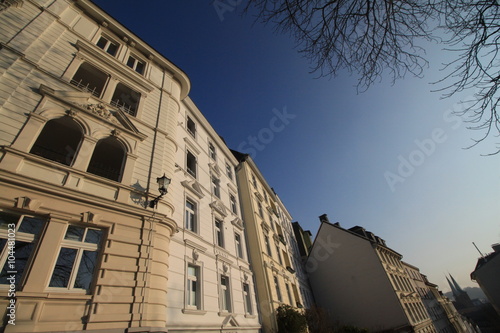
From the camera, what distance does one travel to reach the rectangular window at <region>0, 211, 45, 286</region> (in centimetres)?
425

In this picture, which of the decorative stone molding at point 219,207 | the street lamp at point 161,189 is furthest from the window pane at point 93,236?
the decorative stone molding at point 219,207

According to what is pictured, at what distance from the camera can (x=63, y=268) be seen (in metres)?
4.88

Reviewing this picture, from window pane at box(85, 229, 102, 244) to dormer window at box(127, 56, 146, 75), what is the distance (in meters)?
8.96

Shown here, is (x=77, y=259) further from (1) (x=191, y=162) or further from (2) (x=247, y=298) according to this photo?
(2) (x=247, y=298)

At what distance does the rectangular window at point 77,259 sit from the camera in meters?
4.79

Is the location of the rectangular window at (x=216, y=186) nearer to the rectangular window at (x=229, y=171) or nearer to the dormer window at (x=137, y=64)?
the rectangular window at (x=229, y=171)

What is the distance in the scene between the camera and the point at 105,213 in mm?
5926

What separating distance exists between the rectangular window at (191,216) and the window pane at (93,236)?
13.2 feet

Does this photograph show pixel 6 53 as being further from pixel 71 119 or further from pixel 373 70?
pixel 373 70

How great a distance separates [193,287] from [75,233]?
179 inches

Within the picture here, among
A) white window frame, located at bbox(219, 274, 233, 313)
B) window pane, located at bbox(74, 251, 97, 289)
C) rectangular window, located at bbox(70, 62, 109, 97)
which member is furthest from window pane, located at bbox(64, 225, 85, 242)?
rectangular window, located at bbox(70, 62, 109, 97)

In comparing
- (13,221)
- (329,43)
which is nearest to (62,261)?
(13,221)

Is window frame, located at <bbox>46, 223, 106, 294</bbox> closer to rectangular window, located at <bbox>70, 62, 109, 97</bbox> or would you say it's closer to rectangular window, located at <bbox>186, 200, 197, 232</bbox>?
rectangular window, located at <bbox>186, 200, 197, 232</bbox>

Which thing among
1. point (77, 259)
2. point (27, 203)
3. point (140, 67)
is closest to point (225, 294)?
point (77, 259)
